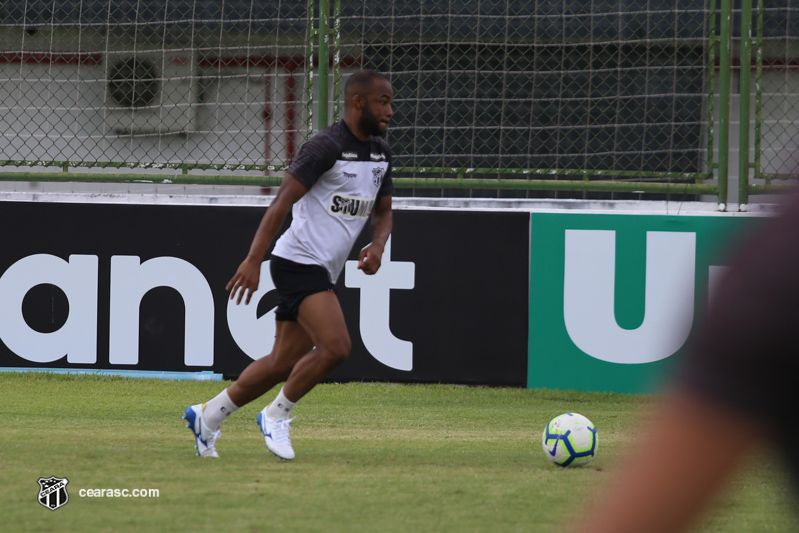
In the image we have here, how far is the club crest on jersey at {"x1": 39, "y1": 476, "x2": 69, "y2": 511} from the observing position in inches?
144

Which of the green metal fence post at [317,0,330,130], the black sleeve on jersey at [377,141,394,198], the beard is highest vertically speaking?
the green metal fence post at [317,0,330,130]

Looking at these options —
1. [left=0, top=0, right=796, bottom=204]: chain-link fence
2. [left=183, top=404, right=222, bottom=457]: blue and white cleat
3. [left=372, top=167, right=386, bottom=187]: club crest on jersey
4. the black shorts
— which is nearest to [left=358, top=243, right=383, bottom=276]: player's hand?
the black shorts

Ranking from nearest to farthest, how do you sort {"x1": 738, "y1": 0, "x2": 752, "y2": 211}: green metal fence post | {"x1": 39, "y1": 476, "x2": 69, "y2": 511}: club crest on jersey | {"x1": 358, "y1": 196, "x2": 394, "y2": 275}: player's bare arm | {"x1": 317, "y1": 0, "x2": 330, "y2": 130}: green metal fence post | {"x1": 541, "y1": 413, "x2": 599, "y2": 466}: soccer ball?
1. {"x1": 39, "y1": 476, "x2": 69, "y2": 511}: club crest on jersey
2. {"x1": 541, "y1": 413, "x2": 599, "y2": 466}: soccer ball
3. {"x1": 358, "y1": 196, "x2": 394, "y2": 275}: player's bare arm
4. {"x1": 738, "y1": 0, "x2": 752, "y2": 211}: green metal fence post
5. {"x1": 317, "y1": 0, "x2": 330, "y2": 130}: green metal fence post

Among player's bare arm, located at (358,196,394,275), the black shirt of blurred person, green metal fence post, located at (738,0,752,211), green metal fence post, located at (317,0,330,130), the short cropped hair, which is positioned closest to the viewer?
the black shirt of blurred person

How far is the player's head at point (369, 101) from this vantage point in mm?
4848

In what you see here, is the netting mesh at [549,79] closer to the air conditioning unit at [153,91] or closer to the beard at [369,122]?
the air conditioning unit at [153,91]

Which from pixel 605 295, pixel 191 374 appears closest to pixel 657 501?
pixel 605 295

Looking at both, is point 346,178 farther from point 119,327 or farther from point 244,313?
point 119,327

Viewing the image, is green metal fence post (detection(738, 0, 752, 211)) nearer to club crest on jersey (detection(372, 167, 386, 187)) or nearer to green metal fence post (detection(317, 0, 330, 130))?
green metal fence post (detection(317, 0, 330, 130))

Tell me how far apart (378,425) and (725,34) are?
421 cm

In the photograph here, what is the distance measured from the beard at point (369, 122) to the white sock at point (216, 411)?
1.50 m

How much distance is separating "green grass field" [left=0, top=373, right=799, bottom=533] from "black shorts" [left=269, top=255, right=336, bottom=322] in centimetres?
74

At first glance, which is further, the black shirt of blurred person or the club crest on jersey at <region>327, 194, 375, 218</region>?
the club crest on jersey at <region>327, 194, 375, 218</region>

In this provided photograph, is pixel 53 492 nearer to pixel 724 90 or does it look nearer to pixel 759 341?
pixel 759 341
